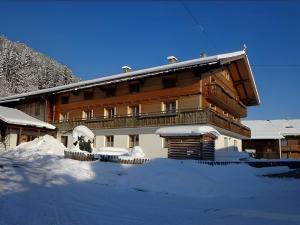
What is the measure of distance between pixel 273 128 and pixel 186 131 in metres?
32.0

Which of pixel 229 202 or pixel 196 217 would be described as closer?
pixel 196 217

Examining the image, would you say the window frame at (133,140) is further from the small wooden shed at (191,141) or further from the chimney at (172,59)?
the chimney at (172,59)

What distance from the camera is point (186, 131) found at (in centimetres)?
2312

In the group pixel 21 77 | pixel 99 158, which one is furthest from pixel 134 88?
pixel 21 77

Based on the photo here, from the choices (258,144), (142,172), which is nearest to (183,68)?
(142,172)

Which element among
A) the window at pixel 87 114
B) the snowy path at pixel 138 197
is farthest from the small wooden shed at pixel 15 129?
the snowy path at pixel 138 197

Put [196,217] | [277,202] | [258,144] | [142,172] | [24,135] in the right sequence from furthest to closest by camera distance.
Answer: [258,144], [24,135], [142,172], [277,202], [196,217]

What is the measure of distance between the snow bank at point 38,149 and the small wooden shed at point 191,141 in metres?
8.35

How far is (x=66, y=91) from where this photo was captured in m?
32.5

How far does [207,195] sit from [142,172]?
383cm

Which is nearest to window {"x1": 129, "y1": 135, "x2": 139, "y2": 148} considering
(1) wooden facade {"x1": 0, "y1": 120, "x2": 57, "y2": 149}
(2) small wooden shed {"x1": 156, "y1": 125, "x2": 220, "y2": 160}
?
(2) small wooden shed {"x1": 156, "y1": 125, "x2": 220, "y2": 160}

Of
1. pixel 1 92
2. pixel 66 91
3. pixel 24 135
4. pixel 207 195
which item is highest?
pixel 1 92

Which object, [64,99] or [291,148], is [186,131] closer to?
[64,99]

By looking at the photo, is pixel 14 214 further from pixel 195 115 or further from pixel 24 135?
pixel 24 135
